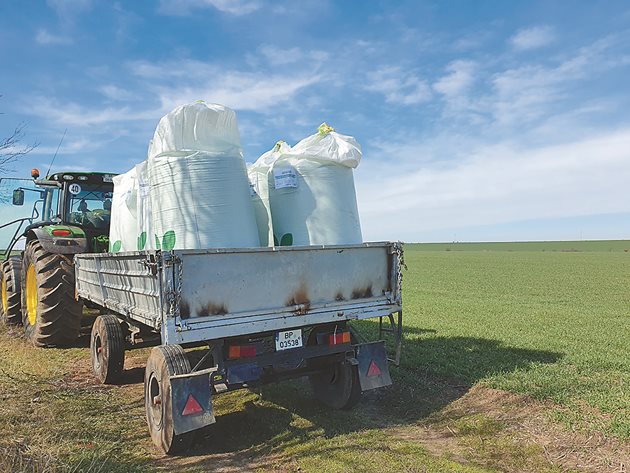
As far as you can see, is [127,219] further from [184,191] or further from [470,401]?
[470,401]

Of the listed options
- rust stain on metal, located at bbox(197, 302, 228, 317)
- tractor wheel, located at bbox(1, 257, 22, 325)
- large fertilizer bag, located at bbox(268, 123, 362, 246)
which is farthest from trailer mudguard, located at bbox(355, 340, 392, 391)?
tractor wheel, located at bbox(1, 257, 22, 325)

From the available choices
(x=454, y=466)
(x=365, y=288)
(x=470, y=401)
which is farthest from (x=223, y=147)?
(x=470, y=401)

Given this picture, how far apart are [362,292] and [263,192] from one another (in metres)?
1.44

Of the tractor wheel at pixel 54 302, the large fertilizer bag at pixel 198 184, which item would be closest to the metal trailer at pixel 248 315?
the large fertilizer bag at pixel 198 184

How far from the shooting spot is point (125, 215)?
5.73 metres

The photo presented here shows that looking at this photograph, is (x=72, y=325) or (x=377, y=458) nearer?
(x=377, y=458)

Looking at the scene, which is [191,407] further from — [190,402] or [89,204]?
[89,204]

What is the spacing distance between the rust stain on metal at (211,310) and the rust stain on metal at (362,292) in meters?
1.28

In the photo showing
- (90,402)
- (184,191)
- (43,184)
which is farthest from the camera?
(43,184)

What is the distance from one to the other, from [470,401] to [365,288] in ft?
5.41

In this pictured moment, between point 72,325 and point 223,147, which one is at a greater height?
point 223,147

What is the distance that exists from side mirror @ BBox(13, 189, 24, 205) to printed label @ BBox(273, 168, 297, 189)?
5436mm

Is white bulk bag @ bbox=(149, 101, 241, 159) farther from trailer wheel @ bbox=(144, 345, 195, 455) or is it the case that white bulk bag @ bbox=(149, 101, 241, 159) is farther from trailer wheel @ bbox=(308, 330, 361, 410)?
trailer wheel @ bbox=(308, 330, 361, 410)

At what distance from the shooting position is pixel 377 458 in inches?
146
